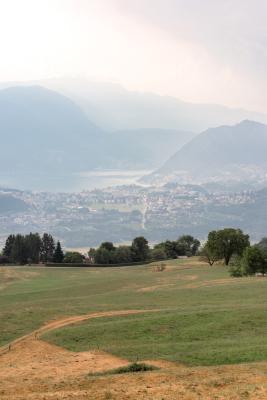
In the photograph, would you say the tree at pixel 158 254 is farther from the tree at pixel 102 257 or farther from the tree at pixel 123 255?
the tree at pixel 102 257

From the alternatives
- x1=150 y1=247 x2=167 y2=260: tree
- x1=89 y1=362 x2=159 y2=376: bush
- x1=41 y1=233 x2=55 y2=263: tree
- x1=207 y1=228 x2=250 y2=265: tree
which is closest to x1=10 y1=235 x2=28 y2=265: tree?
x1=41 y1=233 x2=55 y2=263: tree

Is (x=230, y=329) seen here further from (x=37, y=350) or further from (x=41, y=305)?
(x=41, y=305)

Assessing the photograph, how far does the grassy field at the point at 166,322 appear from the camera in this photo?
2773 cm

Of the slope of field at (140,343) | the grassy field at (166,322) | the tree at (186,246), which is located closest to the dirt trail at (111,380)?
the slope of field at (140,343)

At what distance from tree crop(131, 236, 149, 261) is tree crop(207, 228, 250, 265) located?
53.9 metres

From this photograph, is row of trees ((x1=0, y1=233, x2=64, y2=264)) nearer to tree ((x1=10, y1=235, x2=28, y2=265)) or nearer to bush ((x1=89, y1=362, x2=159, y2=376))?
tree ((x1=10, y1=235, x2=28, y2=265))

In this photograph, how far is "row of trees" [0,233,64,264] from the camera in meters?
129

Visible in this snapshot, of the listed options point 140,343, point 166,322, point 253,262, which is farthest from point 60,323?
point 253,262

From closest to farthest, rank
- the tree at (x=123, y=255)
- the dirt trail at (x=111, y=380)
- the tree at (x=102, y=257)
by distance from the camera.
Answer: the dirt trail at (x=111, y=380) < the tree at (x=102, y=257) < the tree at (x=123, y=255)

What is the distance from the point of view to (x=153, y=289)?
59.1m

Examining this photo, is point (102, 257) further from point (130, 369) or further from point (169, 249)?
point (130, 369)

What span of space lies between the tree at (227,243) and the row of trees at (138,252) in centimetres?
4703

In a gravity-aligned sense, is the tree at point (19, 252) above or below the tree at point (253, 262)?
above

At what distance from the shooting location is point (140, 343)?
1202 inches
